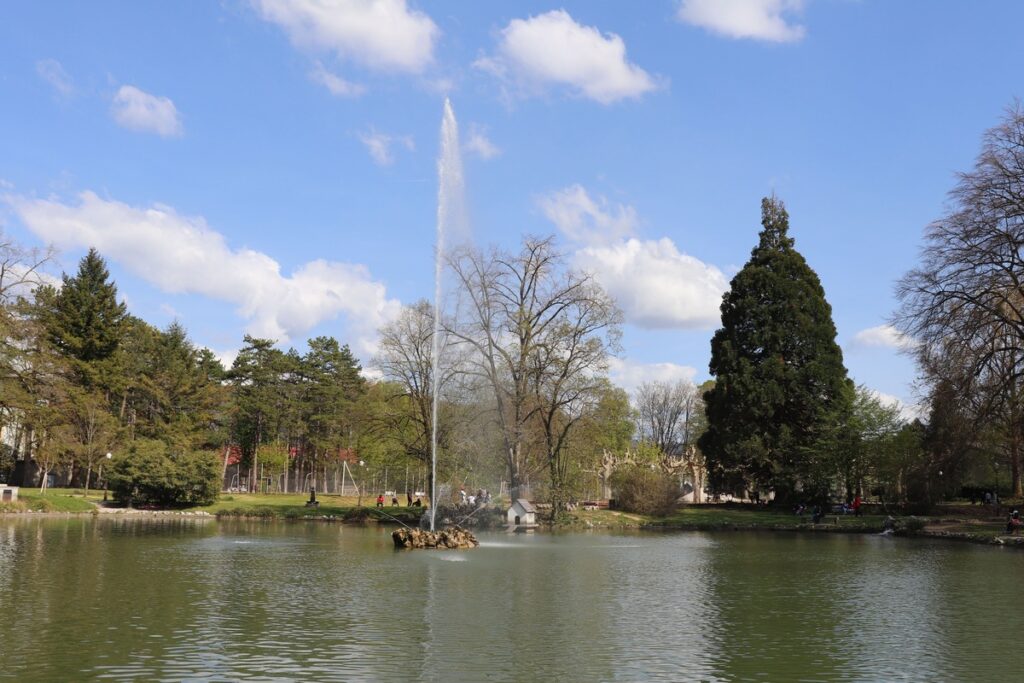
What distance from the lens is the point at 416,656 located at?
1187cm

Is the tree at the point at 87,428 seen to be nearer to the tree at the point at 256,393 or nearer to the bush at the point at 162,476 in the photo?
the bush at the point at 162,476

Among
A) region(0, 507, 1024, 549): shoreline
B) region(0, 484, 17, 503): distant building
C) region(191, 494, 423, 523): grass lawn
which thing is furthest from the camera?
region(191, 494, 423, 523): grass lawn

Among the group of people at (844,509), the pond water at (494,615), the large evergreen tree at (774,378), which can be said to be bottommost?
the pond water at (494,615)

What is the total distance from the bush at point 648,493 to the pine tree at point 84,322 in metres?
40.4

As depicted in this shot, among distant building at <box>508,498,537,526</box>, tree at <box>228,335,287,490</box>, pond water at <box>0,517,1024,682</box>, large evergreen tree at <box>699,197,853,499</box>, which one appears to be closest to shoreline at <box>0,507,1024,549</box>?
distant building at <box>508,498,537,526</box>

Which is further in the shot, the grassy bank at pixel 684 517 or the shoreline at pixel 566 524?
the shoreline at pixel 566 524

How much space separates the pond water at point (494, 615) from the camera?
11336mm

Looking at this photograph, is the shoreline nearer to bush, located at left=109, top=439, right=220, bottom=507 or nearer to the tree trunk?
bush, located at left=109, top=439, right=220, bottom=507

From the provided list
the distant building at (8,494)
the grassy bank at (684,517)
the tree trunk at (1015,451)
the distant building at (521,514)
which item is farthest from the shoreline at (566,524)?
the tree trunk at (1015,451)

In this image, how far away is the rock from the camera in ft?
97.9

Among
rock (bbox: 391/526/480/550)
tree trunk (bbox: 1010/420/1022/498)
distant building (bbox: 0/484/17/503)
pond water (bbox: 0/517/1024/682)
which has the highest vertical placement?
tree trunk (bbox: 1010/420/1022/498)

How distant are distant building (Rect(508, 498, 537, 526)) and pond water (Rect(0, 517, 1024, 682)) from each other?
16.4 metres

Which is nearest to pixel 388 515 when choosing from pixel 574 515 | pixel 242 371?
pixel 574 515

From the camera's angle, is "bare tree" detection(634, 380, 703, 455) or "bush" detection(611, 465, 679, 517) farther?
"bare tree" detection(634, 380, 703, 455)
